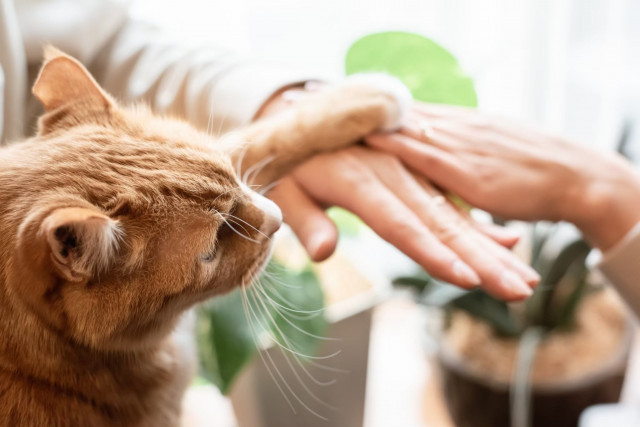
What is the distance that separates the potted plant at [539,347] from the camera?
1.10 metres

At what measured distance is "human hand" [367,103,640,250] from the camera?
77 centimetres

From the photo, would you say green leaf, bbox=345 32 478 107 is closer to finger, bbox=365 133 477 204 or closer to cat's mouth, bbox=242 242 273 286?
finger, bbox=365 133 477 204

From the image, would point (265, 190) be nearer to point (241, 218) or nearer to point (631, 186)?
point (241, 218)

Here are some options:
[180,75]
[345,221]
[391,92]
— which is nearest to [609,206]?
[391,92]

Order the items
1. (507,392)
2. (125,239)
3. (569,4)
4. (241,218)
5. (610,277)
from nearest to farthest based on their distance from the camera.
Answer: (125,239)
(241,218)
(610,277)
(507,392)
(569,4)

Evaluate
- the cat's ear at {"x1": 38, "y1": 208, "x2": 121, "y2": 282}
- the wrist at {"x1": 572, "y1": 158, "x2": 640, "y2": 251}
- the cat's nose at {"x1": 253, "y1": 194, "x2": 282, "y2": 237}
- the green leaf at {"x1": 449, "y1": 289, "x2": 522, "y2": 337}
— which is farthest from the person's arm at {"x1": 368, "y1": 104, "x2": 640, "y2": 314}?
the cat's ear at {"x1": 38, "y1": 208, "x2": 121, "y2": 282}

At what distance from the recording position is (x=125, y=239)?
54cm

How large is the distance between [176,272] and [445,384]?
0.82m

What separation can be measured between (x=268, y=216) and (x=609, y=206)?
46 centimetres

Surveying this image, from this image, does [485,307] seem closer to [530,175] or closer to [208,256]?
[530,175]

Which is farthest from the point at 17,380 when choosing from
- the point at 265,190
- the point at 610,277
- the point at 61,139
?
the point at 610,277

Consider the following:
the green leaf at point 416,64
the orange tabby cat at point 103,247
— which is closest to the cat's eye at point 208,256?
the orange tabby cat at point 103,247

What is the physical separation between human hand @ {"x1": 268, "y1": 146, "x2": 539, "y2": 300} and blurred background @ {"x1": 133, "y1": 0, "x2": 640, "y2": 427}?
36 cm

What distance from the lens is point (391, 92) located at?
0.82 meters
